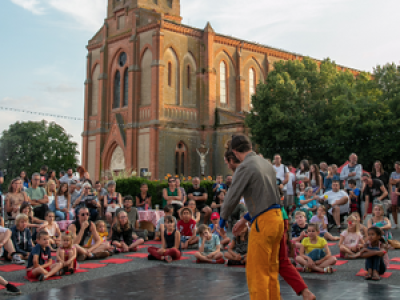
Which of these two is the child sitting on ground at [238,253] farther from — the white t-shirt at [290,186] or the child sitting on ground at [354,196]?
the child sitting on ground at [354,196]

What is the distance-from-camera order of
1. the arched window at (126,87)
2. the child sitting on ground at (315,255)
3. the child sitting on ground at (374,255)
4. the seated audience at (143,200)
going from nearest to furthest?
1. the child sitting on ground at (374,255)
2. the child sitting on ground at (315,255)
3. the seated audience at (143,200)
4. the arched window at (126,87)

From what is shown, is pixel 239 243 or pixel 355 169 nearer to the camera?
pixel 239 243

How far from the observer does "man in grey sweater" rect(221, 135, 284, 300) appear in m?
4.66

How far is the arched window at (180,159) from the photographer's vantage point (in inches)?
1454

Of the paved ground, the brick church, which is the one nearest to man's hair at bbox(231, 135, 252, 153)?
the paved ground

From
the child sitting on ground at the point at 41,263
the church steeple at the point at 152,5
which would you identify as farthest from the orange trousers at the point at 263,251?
the church steeple at the point at 152,5

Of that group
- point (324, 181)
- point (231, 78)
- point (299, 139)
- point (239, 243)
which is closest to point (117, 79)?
point (231, 78)

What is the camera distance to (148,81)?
36.8 metres

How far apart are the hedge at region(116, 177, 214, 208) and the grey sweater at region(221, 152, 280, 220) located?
14467 millimetres

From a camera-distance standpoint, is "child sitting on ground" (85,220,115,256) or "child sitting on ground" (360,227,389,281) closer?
"child sitting on ground" (360,227,389,281)

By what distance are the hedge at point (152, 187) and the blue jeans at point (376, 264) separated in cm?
1196

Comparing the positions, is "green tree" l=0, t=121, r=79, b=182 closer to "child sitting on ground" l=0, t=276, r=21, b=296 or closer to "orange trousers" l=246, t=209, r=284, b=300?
"child sitting on ground" l=0, t=276, r=21, b=296

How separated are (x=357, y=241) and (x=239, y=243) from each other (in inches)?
101

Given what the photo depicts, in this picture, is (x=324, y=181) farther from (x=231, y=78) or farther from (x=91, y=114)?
(x=91, y=114)
